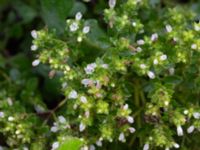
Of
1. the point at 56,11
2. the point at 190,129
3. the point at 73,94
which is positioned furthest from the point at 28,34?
the point at 190,129

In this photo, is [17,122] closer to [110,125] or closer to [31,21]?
[110,125]

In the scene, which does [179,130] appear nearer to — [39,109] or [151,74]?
[151,74]

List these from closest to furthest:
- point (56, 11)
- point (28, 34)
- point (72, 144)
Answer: point (72, 144), point (56, 11), point (28, 34)

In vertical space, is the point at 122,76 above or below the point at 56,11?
below

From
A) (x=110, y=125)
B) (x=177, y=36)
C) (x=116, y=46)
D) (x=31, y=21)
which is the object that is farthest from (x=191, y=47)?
(x=31, y=21)

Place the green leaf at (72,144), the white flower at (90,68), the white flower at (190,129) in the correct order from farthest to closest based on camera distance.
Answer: the white flower at (190,129) → the white flower at (90,68) → the green leaf at (72,144)

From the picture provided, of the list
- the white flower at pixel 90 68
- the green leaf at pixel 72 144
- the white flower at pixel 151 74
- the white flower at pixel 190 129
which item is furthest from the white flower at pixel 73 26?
the white flower at pixel 190 129

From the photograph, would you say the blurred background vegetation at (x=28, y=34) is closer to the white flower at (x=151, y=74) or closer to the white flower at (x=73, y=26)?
the white flower at (x=73, y=26)

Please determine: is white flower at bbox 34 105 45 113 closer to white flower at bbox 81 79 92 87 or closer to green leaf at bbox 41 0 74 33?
green leaf at bbox 41 0 74 33
